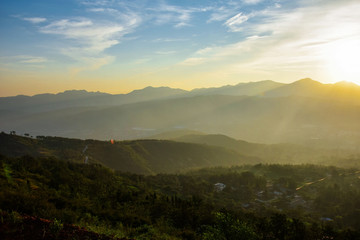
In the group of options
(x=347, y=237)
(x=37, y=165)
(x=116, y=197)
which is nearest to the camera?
(x=347, y=237)

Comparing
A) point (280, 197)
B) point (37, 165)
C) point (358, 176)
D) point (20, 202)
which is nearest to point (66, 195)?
point (20, 202)

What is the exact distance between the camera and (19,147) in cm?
6338

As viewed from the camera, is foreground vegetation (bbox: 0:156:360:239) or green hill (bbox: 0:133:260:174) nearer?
foreground vegetation (bbox: 0:156:360:239)

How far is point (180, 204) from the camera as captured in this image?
75.8 feet

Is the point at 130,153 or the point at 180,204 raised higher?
the point at 180,204

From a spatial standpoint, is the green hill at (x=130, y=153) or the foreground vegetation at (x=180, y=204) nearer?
the foreground vegetation at (x=180, y=204)

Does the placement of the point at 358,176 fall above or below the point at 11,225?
below

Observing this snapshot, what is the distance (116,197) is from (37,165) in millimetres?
11587

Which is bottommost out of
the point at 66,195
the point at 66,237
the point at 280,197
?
the point at 280,197

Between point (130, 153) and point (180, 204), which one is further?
point (130, 153)

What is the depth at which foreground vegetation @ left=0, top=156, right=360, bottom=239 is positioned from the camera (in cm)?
1409

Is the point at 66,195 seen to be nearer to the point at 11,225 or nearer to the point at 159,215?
the point at 159,215

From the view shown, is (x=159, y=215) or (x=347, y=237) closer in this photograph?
(x=347, y=237)

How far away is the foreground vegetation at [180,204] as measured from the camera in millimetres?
14086
